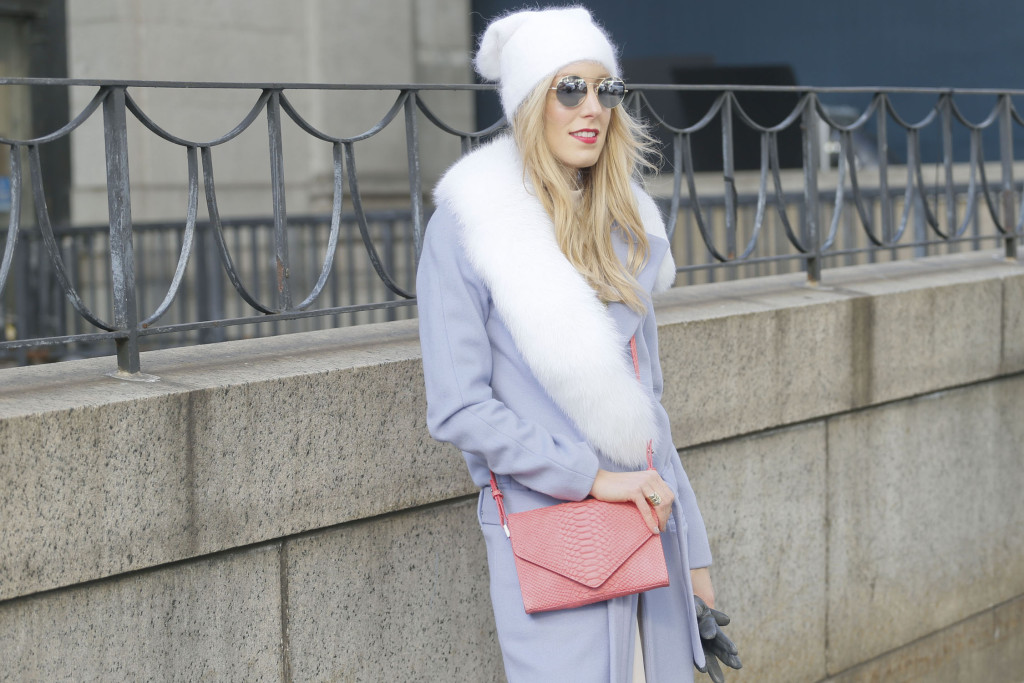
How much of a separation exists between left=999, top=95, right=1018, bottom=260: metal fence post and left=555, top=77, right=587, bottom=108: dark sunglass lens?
4.00 meters

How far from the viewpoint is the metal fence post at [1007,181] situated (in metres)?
5.98

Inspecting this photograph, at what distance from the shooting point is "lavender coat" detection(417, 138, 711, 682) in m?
2.52

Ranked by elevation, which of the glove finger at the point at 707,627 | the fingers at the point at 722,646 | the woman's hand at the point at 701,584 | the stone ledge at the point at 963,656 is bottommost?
the stone ledge at the point at 963,656

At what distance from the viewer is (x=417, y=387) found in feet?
11.5

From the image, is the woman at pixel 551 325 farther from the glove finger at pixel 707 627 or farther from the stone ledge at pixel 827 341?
the stone ledge at pixel 827 341

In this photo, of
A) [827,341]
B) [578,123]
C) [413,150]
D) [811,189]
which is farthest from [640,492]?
[811,189]

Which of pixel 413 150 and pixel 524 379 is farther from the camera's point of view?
pixel 413 150

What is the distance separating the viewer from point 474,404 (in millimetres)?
2508

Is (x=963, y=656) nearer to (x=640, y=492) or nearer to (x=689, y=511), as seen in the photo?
(x=689, y=511)

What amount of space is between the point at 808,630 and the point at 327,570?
2210mm

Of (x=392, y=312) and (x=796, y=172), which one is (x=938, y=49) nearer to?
(x=796, y=172)

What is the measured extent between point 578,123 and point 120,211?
1.22 m

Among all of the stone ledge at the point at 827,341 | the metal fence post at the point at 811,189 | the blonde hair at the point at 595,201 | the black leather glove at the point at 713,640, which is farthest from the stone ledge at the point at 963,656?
the blonde hair at the point at 595,201

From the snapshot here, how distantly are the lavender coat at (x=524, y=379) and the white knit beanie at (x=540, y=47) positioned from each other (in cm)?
16
